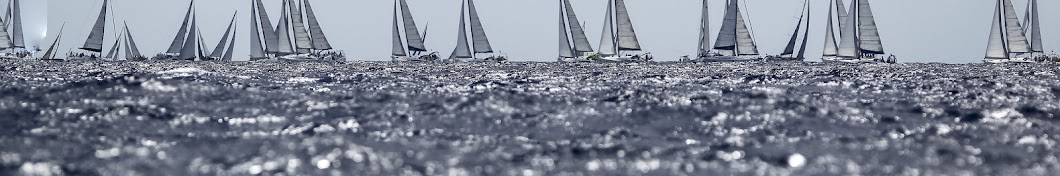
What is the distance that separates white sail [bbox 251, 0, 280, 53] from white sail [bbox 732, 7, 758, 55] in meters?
38.2

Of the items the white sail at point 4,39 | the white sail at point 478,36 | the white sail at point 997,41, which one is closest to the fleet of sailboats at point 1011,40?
the white sail at point 997,41

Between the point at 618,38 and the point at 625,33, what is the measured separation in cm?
70

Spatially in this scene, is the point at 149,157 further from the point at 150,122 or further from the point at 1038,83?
the point at 1038,83

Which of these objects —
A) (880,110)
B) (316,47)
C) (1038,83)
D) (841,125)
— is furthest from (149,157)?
(316,47)

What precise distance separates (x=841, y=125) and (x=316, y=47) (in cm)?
8380

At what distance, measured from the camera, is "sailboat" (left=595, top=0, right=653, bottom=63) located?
95500 mm

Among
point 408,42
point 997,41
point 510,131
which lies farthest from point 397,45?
point 510,131

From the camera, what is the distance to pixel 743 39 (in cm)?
9544

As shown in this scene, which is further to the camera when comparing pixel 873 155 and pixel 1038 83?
pixel 1038 83

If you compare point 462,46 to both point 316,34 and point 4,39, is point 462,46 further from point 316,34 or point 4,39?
point 4,39

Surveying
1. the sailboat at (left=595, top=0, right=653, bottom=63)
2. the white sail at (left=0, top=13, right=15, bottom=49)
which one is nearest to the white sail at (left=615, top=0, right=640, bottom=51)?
the sailboat at (left=595, top=0, right=653, bottom=63)

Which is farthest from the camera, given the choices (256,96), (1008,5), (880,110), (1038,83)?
(1008,5)

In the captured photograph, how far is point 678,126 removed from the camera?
25344 millimetres

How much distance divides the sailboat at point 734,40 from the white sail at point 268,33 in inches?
1419
